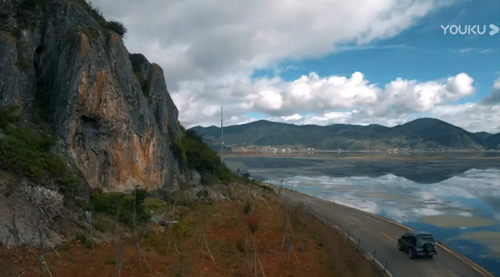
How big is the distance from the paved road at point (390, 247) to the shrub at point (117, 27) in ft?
75.7

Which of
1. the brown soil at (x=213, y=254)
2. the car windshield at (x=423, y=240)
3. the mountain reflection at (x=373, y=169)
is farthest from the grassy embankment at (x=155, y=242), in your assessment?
the mountain reflection at (x=373, y=169)

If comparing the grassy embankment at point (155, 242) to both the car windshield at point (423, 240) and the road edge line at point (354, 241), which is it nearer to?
the road edge line at point (354, 241)

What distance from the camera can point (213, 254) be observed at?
62.0ft

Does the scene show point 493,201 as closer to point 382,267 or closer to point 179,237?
point 382,267

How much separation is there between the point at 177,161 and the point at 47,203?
1697 cm

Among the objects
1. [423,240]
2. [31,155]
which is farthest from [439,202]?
[31,155]

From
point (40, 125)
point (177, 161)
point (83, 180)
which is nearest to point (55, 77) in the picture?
point (40, 125)

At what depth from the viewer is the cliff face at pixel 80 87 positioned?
70.0ft

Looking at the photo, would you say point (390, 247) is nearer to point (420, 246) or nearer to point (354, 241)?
point (354, 241)

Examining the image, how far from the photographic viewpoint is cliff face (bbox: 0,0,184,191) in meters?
21.3

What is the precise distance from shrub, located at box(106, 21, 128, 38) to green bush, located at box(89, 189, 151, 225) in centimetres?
1395

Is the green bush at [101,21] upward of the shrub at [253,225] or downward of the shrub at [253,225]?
upward

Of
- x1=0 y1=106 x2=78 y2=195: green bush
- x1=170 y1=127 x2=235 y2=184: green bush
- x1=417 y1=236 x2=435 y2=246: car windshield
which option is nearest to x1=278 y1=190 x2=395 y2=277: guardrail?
x1=417 y1=236 x2=435 y2=246: car windshield

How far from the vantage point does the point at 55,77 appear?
22.4 metres
